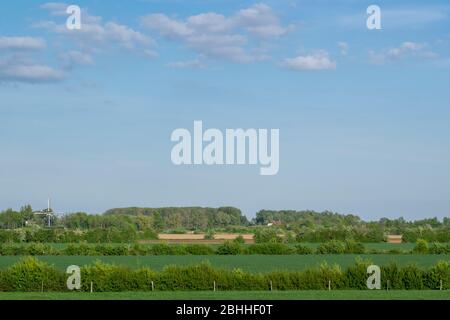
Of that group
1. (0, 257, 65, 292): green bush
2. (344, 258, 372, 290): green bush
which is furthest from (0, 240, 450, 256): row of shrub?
(344, 258, 372, 290): green bush

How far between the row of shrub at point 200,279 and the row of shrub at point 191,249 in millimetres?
38164

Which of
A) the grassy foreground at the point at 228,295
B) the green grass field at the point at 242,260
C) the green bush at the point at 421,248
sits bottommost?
the green grass field at the point at 242,260

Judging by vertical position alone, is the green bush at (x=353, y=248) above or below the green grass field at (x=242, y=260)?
above

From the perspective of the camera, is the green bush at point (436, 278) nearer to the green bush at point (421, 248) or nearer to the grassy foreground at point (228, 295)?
the grassy foreground at point (228, 295)

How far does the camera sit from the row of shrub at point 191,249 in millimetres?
83812

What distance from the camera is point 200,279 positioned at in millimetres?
43719

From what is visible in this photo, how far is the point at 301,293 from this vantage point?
39969 mm

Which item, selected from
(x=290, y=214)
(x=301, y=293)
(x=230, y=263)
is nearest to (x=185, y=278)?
(x=301, y=293)

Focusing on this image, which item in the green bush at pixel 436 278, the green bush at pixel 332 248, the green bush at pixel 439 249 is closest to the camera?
the green bush at pixel 436 278

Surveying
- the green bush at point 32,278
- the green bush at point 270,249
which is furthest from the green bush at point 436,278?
the green bush at point 270,249

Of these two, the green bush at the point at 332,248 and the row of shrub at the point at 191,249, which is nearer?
the row of shrub at the point at 191,249
